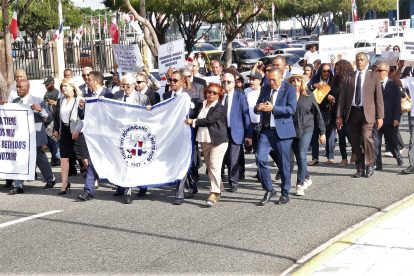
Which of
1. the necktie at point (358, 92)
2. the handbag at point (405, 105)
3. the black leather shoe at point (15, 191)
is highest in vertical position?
the necktie at point (358, 92)

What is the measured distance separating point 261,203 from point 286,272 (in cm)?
320

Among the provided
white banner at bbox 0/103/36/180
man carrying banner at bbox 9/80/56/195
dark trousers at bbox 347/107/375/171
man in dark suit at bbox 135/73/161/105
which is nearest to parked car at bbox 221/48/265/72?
man in dark suit at bbox 135/73/161/105

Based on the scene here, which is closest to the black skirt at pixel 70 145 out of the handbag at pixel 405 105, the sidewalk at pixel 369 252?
the sidewalk at pixel 369 252

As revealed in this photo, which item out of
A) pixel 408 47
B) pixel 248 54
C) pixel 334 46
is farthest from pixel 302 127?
pixel 248 54

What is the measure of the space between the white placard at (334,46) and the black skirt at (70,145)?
784 cm

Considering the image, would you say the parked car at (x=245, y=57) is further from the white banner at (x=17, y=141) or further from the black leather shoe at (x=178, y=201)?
the black leather shoe at (x=178, y=201)

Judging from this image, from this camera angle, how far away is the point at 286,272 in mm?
7336

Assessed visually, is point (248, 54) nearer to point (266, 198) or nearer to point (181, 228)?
point (266, 198)

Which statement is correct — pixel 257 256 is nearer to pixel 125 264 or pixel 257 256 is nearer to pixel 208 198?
pixel 125 264

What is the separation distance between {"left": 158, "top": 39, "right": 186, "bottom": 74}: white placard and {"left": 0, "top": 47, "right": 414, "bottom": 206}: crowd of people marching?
0.72 meters

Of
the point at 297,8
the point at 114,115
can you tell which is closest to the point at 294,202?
the point at 114,115

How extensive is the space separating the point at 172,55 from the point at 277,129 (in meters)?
4.57

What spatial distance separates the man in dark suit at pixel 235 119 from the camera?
1119 cm

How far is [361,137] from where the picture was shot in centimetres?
1252
